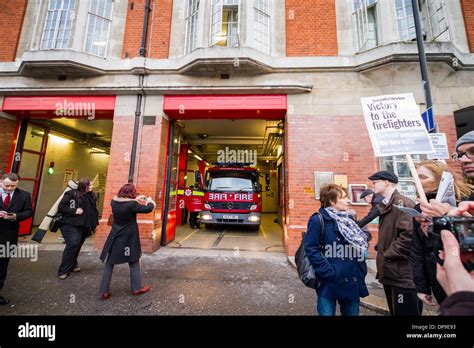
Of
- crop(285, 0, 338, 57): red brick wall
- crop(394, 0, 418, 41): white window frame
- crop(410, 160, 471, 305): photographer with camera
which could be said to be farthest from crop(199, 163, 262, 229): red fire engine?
crop(394, 0, 418, 41): white window frame

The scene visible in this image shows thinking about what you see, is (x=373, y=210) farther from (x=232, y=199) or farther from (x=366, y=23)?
(x=366, y=23)

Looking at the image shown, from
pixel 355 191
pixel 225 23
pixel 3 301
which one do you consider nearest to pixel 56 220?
pixel 3 301

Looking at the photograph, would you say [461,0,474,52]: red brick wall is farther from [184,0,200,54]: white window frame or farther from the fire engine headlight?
the fire engine headlight

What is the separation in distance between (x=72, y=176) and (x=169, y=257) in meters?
9.41

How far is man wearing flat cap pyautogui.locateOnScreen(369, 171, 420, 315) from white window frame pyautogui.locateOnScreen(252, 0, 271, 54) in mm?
6015

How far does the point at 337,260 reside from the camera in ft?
6.87

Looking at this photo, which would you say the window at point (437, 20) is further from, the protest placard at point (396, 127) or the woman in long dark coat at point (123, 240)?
the woman in long dark coat at point (123, 240)

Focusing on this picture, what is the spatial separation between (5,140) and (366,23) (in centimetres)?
1298

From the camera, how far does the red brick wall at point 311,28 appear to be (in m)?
6.30

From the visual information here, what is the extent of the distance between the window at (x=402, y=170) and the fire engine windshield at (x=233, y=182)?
4.98 m

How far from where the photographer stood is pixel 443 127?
5582mm

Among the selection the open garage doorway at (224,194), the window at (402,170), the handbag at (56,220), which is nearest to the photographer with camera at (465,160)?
the window at (402,170)

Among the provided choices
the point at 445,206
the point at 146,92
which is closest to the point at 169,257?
the point at 146,92

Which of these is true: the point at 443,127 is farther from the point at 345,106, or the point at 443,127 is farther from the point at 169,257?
the point at 169,257
